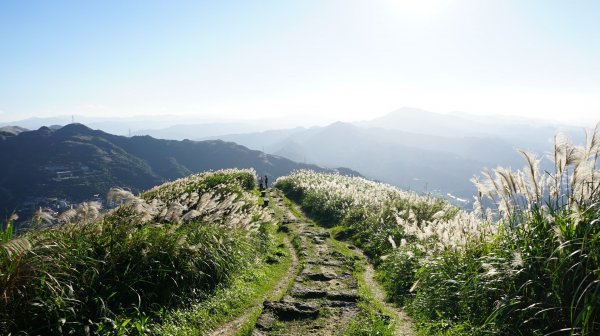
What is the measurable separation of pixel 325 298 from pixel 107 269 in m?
4.68

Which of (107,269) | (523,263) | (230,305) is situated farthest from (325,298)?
(107,269)

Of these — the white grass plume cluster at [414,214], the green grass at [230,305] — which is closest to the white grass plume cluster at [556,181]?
the white grass plume cluster at [414,214]

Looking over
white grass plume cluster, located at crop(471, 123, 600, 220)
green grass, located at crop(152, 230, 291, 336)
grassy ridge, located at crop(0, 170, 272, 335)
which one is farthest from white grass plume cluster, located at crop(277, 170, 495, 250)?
grassy ridge, located at crop(0, 170, 272, 335)

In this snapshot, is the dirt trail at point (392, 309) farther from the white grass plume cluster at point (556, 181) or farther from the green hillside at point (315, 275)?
the white grass plume cluster at point (556, 181)

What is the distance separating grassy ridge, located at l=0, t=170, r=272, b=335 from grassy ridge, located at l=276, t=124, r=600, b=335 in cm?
476

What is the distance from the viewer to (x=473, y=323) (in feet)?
19.0

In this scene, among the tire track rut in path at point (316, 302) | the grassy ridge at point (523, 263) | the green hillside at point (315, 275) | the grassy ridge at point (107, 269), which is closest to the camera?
the grassy ridge at point (523, 263)

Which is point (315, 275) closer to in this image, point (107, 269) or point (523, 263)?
point (107, 269)

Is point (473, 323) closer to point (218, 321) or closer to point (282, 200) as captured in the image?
point (218, 321)

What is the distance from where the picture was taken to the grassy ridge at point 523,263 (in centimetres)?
441

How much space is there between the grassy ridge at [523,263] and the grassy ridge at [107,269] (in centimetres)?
476

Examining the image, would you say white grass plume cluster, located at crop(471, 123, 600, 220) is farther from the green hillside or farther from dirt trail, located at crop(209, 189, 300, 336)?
dirt trail, located at crop(209, 189, 300, 336)

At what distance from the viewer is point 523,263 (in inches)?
197

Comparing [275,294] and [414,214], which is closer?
[275,294]
